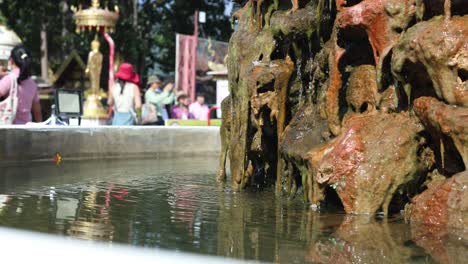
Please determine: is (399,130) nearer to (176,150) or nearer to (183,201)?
(183,201)

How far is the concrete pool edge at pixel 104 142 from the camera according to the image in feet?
33.2

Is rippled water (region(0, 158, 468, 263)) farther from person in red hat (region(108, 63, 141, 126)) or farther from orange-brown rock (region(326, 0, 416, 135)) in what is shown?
person in red hat (region(108, 63, 141, 126))

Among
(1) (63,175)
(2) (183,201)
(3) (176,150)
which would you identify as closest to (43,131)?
(1) (63,175)

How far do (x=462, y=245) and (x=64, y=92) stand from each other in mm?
10572

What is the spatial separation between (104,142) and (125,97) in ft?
6.09

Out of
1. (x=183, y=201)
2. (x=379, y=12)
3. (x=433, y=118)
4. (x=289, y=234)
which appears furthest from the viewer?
(x=183, y=201)

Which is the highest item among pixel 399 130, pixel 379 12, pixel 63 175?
pixel 379 12

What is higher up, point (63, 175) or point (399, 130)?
point (399, 130)

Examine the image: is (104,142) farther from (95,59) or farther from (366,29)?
(95,59)

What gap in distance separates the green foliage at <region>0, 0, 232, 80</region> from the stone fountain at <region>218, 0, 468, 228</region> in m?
25.1

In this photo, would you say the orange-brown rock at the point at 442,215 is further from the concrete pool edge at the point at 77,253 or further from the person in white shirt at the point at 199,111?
the person in white shirt at the point at 199,111

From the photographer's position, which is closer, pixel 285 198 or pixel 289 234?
pixel 289 234

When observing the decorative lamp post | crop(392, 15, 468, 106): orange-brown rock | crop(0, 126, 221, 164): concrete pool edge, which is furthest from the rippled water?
the decorative lamp post

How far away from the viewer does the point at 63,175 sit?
9.28 metres
